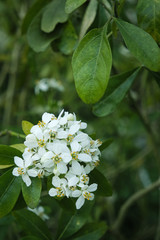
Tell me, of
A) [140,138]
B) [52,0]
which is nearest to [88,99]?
[52,0]

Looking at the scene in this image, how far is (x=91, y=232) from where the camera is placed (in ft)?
5.14

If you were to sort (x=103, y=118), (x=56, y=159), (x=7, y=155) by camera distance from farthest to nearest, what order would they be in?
(x=103, y=118), (x=7, y=155), (x=56, y=159)

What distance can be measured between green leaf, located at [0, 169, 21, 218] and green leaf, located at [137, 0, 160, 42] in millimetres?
792

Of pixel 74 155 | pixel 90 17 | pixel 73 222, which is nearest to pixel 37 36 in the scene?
pixel 90 17

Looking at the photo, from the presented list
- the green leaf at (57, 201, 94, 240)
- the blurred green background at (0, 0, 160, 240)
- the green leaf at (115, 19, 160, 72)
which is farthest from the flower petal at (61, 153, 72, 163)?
the blurred green background at (0, 0, 160, 240)

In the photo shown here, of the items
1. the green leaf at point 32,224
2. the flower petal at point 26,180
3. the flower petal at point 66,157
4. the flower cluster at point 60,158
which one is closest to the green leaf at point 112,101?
the flower cluster at point 60,158

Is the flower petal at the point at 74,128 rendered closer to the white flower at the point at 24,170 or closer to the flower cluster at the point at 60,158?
the flower cluster at the point at 60,158

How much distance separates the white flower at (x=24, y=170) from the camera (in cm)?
107

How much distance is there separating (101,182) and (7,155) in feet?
1.28

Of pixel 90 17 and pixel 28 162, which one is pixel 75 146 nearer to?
pixel 28 162

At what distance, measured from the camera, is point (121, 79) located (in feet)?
4.42

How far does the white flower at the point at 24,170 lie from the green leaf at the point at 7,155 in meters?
0.04

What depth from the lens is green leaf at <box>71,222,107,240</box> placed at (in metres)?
1.54

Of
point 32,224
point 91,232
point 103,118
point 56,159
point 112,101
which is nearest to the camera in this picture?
point 56,159
